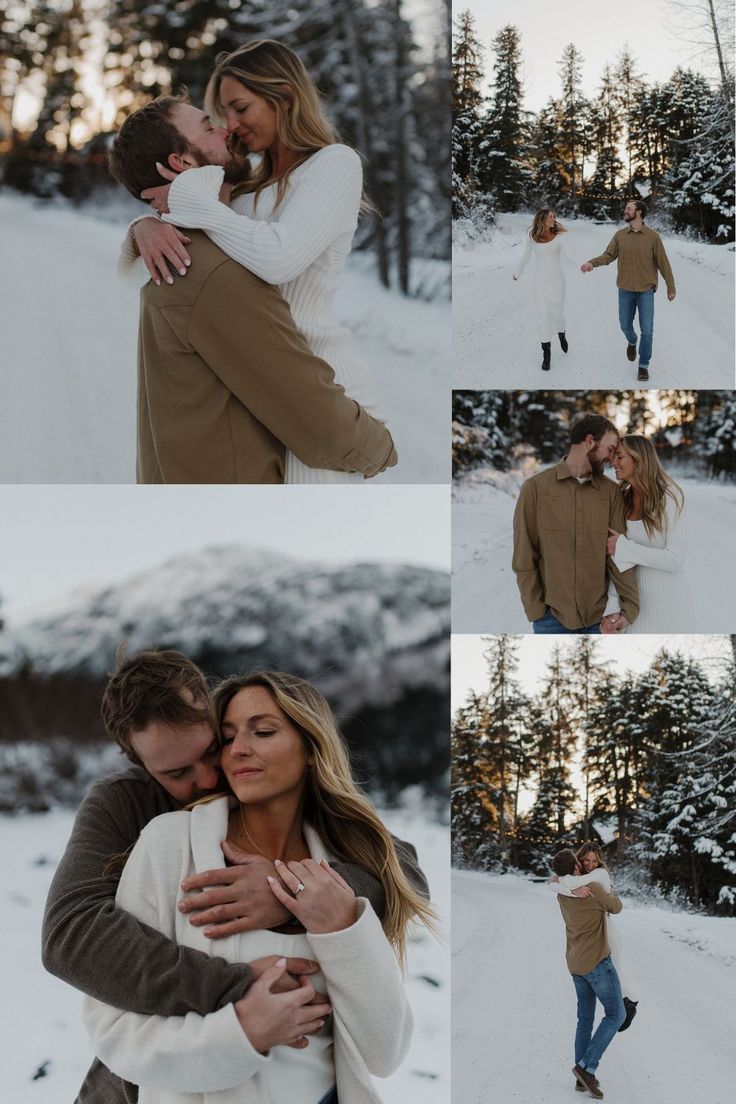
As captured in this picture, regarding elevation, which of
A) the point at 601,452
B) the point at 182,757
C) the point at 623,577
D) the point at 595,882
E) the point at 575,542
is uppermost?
the point at 601,452

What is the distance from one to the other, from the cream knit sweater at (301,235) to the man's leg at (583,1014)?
5.86 feet

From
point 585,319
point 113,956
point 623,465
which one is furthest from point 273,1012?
point 585,319

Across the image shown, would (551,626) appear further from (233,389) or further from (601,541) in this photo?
(233,389)

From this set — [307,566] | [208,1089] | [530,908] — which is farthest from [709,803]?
[208,1089]

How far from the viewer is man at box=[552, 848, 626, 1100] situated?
3.38m

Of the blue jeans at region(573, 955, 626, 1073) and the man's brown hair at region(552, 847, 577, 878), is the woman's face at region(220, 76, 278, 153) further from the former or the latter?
the blue jeans at region(573, 955, 626, 1073)

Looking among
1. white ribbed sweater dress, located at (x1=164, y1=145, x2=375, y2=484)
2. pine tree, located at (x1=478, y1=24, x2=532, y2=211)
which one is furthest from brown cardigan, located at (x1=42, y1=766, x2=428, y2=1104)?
pine tree, located at (x1=478, y1=24, x2=532, y2=211)

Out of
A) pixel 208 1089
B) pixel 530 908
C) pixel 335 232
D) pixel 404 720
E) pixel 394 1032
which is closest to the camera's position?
pixel 208 1089

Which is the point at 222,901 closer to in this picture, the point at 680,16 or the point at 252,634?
the point at 252,634

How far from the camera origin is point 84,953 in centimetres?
207

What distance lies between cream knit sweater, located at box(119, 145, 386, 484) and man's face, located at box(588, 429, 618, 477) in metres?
0.98

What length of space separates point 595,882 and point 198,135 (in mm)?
2429

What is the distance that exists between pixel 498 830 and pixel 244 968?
5.28 ft

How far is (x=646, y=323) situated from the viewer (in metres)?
3.58
